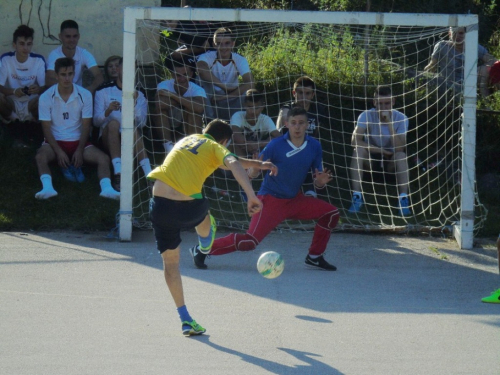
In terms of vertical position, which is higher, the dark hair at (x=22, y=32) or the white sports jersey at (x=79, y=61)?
the dark hair at (x=22, y=32)

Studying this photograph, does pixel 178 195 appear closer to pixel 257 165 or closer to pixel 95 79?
pixel 257 165

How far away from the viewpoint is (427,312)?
6422mm

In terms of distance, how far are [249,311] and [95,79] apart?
5882 millimetres

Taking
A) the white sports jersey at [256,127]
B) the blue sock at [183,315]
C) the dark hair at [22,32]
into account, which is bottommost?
the blue sock at [183,315]

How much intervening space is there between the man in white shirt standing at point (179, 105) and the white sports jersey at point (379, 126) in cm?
221

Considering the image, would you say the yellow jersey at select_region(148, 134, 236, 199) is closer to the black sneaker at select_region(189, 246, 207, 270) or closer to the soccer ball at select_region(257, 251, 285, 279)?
the soccer ball at select_region(257, 251, 285, 279)

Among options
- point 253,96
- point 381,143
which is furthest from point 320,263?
point 253,96

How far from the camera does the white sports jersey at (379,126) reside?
1023 cm

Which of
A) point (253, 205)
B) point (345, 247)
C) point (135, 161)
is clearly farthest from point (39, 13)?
point (253, 205)

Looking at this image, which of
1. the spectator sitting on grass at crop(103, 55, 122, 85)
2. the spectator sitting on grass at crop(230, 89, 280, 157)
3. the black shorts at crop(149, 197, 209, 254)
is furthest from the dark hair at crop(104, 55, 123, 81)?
the black shorts at crop(149, 197, 209, 254)

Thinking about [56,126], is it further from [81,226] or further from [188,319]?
[188,319]

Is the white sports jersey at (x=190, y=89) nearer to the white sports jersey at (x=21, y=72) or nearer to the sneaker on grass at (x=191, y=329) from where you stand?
the white sports jersey at (x=21, y=72)

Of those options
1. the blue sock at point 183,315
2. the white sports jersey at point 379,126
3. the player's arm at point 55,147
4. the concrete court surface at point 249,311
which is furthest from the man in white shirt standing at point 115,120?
the blue sock at point 183,315

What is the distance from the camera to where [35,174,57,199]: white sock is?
9.52 metres
